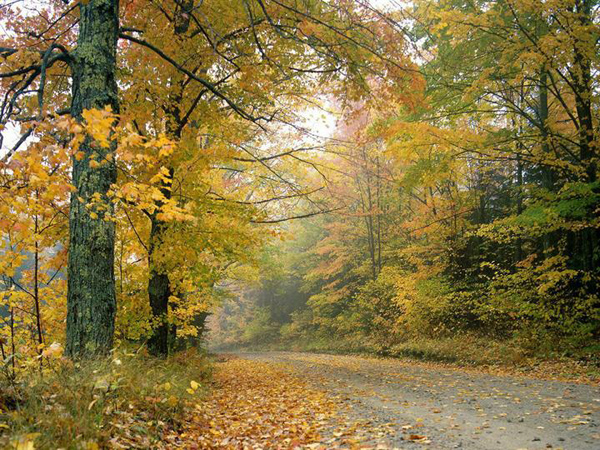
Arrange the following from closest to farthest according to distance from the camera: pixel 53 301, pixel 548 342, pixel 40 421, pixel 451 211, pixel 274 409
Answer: pixel 40 421, pixel 274 409, pixel 53 301, pixel 548 342, pixel 451 211

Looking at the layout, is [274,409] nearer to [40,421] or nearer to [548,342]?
[40,421]

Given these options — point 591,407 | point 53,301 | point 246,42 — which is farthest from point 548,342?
point 53,301

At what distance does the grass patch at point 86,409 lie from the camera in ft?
9.62

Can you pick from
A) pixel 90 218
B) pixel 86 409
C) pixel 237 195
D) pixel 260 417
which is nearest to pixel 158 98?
pixel 90 218

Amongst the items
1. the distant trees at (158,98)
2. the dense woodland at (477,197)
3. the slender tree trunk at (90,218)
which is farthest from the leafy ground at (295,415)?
the dense woodland at (477,197)

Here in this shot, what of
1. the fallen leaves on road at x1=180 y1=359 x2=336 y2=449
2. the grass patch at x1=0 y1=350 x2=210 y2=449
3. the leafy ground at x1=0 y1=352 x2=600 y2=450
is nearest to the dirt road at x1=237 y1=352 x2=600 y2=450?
the leafy ground at x1=0 y1=352 x2=600 y2=450

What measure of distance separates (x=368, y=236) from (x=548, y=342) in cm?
1117

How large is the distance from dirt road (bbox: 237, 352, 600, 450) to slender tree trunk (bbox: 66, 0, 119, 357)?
3.29 meters

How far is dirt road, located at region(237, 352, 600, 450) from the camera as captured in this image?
3820 millimetres

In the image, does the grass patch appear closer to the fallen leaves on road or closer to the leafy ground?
the leafy ground

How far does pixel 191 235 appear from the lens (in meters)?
7.69

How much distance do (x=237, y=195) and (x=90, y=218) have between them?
5.82 meters

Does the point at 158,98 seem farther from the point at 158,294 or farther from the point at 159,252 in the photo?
the point at 158,294

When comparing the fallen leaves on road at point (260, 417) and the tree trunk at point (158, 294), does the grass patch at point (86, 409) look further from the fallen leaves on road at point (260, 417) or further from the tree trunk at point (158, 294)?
the tree trunk at point (158, 294)
